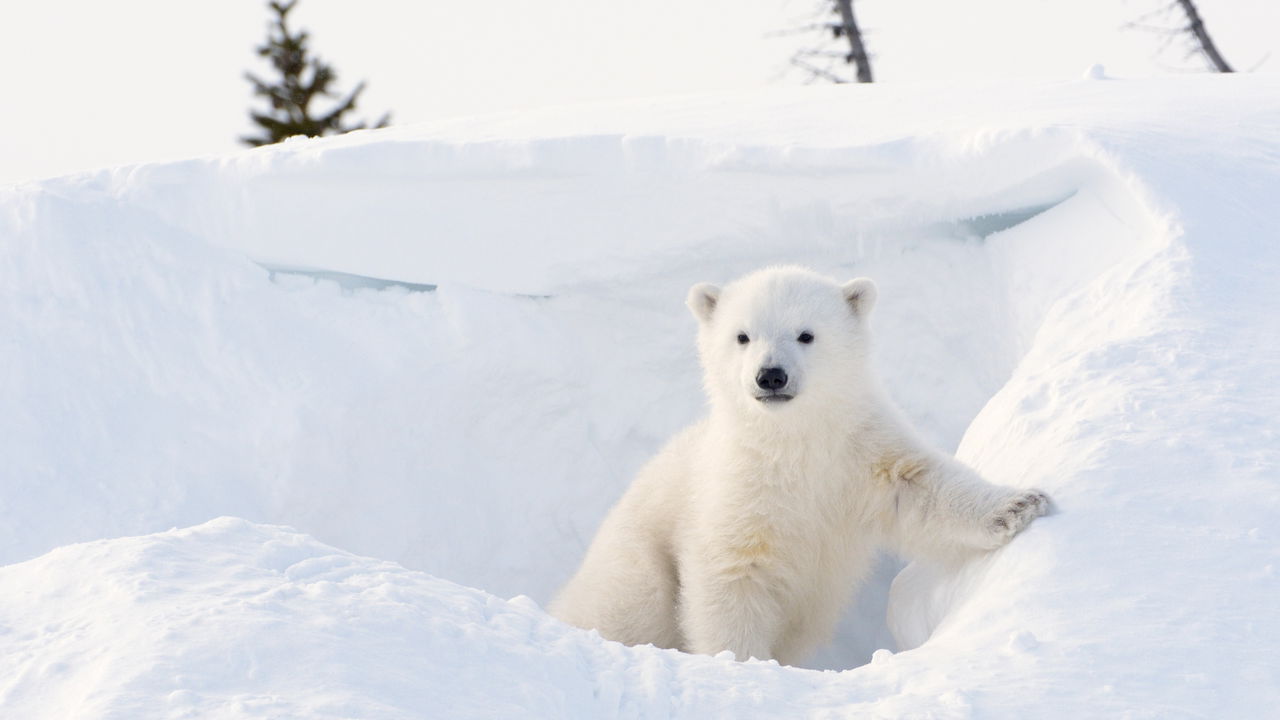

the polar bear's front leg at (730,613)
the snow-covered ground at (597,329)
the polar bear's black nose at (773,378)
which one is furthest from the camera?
the polar bear's front leg at (730,613)

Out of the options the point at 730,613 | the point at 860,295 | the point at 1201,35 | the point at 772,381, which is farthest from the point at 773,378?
the point at 1201,35

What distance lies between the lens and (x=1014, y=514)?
3.15 meters

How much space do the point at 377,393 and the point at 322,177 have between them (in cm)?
109

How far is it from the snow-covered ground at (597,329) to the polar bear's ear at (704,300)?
107cm

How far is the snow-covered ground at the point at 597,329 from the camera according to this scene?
3010mm

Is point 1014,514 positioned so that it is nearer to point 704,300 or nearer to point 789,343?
point 789,343

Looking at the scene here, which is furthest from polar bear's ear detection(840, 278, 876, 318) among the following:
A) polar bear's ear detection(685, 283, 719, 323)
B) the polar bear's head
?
polar bear's ear detection(685, 283, 719, 323)

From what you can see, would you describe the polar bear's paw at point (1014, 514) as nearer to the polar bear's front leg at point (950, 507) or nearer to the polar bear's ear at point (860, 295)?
the polar bear's front leg at point (950, 507)

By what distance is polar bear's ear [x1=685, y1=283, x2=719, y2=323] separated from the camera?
161 inches

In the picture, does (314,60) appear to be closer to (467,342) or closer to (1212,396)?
(467,342)

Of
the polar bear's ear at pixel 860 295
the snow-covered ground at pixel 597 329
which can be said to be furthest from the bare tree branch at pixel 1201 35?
the polar bear's ear at pixel 860 295

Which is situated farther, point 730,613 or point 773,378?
point 730,613

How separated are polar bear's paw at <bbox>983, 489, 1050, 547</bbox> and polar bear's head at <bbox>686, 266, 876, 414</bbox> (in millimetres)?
720

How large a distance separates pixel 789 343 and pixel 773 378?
0.21 m
